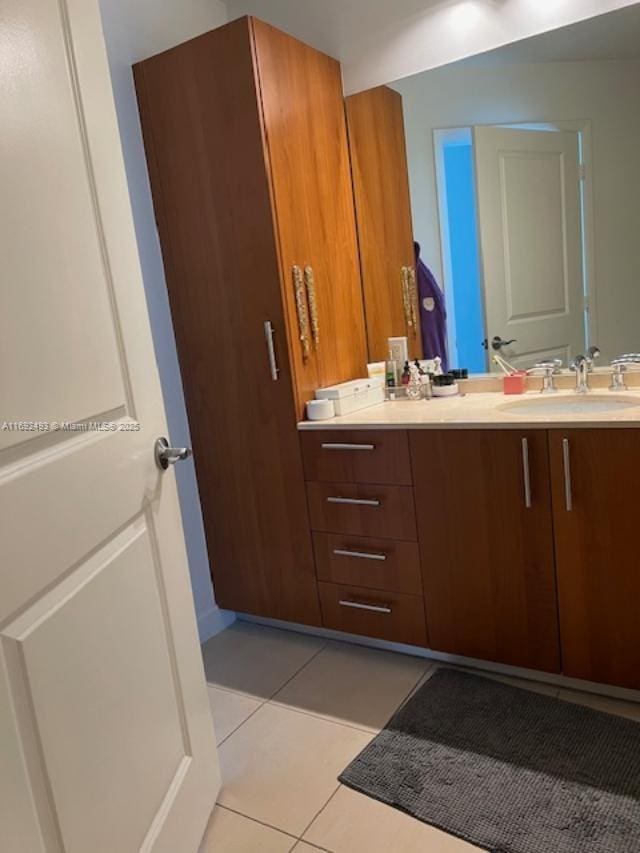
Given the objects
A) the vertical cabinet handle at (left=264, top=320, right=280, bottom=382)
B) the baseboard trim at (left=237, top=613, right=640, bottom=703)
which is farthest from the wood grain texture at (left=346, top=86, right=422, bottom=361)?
the baseboard trim at (left=237, top=613, right=640, bottom=703)

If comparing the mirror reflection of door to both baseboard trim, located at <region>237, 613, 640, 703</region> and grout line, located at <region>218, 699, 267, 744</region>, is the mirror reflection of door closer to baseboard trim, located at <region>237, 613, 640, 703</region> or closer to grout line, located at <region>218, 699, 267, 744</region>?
baseboard trim, located at <region>237, 613, 640, 703</region>

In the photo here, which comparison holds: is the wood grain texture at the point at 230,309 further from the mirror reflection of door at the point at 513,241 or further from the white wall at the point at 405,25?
the mirror reflection of door at the point at 513,241

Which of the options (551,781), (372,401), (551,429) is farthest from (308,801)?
(372,401)

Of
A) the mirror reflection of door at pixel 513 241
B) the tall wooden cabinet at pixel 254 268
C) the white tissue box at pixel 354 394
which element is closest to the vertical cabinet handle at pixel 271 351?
the tall wooden cabinet at pixel 254 268

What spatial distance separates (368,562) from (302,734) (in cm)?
57

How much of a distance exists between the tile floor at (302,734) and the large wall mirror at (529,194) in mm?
1185

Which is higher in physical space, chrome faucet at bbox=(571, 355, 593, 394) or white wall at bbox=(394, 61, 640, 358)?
white wall at bbox=(394, 61, 640, 358)

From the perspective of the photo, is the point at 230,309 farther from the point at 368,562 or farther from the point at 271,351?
the point at 368,562

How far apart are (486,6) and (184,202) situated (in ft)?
3.90

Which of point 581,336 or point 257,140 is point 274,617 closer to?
point 581,336

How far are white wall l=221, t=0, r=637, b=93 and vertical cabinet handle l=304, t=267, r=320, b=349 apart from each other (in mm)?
780

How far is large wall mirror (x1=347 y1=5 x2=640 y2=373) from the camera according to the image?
2.04 m

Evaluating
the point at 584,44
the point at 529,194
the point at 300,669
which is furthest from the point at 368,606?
the point at 584,44

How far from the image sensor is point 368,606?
217cm
